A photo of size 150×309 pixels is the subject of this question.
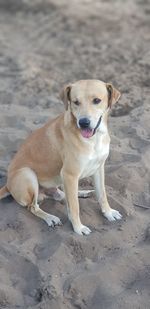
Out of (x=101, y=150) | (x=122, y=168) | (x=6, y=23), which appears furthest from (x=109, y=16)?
(x=101, y=150)

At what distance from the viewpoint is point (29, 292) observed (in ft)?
15.4

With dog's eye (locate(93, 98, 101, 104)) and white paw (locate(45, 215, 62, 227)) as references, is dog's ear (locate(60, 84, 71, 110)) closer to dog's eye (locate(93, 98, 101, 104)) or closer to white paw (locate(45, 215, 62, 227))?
dog's eye (locate(93, 98, 101, 104))

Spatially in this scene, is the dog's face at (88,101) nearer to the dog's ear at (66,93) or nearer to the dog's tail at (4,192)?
the dog's ear at (66,93)

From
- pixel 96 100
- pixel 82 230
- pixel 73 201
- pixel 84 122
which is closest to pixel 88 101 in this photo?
pixel 96 100

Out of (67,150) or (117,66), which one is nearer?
(67,150)

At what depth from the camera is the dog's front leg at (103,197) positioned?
18.3 feet

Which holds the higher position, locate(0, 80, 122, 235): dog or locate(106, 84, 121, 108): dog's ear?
locate(106, 84, 121, 108): dog's ear

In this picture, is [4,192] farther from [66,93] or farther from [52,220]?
[66,93]

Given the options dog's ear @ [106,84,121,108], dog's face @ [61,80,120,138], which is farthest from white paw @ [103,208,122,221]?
dog's ear @ [106,84,121,108]

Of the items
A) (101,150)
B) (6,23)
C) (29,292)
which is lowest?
(6,23)

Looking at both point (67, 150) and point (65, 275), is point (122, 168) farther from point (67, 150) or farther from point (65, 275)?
point (65, 275)

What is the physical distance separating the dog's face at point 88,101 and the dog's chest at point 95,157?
0.57 feet

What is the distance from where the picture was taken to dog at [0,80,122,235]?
16.7 ft

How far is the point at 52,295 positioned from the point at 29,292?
201 millimetres
